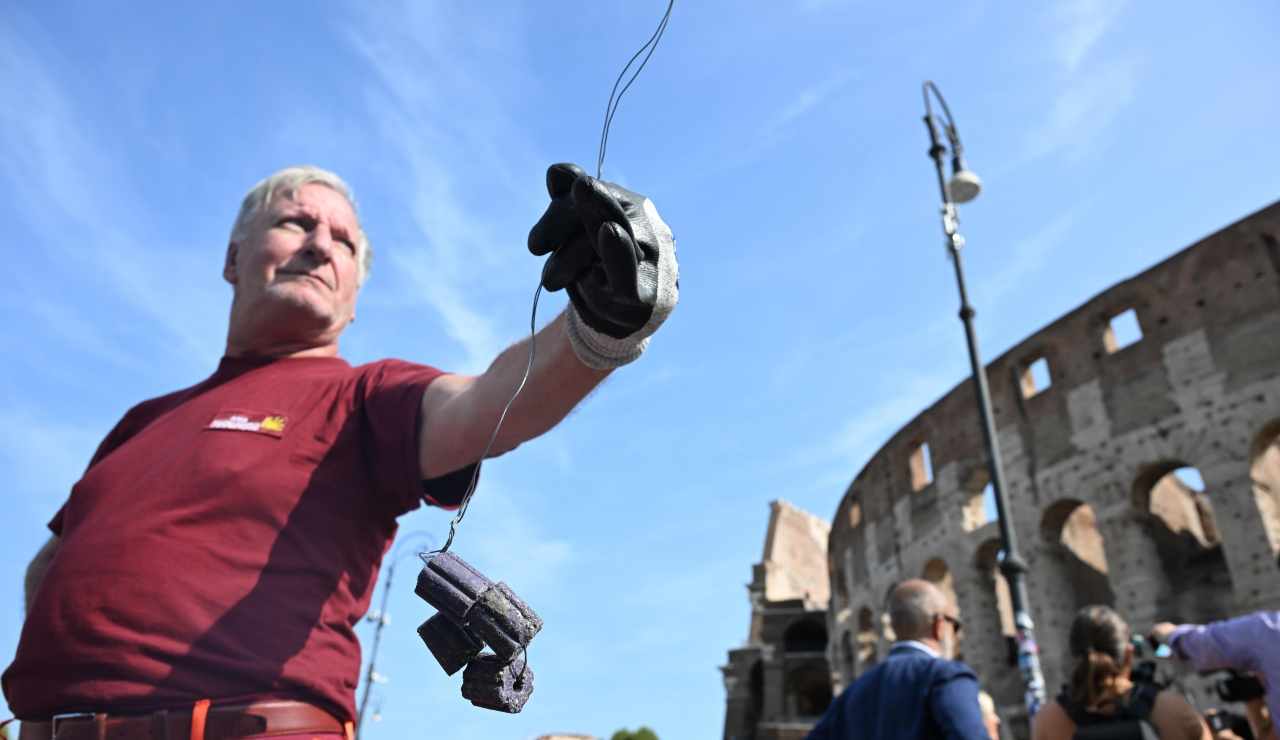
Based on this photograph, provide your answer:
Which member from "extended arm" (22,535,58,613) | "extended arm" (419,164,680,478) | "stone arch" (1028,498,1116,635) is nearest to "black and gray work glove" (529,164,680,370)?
"extended arm" (419,164,680,478)

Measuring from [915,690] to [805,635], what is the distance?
1336 inches

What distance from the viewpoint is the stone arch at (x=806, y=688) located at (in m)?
34.0

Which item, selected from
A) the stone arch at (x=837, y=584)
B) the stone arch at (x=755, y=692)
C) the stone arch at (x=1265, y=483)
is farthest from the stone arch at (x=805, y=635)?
the stone arch at (x=1265, y=483)

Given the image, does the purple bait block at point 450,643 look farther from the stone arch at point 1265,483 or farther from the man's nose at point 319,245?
the stone arch at point 1265,483

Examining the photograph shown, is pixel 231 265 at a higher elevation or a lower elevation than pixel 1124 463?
lower

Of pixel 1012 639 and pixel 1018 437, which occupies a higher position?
pixel 1018 437

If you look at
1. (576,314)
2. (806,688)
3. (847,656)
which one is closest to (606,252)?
(576,314)

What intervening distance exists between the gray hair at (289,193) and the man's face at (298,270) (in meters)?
0.03

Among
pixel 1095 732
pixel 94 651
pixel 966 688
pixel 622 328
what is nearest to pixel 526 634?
pixel 622 328

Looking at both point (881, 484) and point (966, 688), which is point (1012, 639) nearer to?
point (881, 484)

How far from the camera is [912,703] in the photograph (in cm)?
349

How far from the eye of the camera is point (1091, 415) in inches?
753

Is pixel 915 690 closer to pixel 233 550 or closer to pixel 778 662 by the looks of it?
pixel 233 550

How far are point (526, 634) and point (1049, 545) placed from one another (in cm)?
2025
